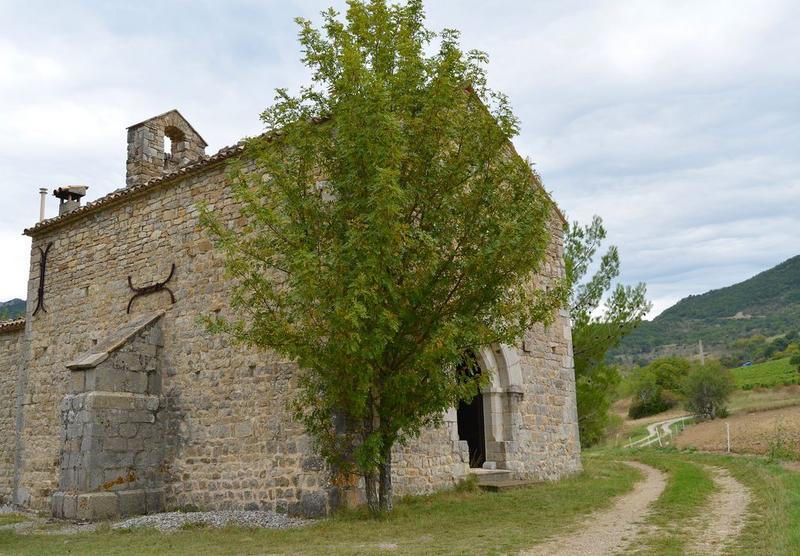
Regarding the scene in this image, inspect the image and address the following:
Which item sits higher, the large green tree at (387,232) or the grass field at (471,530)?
the large green tree at (387,232)

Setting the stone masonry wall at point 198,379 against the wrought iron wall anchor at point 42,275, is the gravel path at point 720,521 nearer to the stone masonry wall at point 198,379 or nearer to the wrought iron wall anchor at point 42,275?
the stone masonry wall at point 198,379

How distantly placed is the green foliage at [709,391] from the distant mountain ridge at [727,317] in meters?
44.6

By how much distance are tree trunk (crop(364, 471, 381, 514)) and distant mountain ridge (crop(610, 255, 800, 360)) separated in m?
74.7

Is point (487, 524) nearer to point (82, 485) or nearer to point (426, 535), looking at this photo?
point (426, 535)

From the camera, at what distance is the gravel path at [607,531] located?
673 cm

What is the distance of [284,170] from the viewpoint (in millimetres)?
9477

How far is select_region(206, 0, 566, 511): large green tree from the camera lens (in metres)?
8.55

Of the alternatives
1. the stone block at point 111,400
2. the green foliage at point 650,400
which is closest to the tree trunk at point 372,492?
the stone block at point 111,400

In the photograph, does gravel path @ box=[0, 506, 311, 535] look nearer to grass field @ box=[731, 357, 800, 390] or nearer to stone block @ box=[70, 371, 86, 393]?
stone block @ box=[70, 371, 86, 393]

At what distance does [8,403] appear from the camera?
655 inches

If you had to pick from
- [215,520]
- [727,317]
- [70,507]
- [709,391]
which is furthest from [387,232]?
[727,317]

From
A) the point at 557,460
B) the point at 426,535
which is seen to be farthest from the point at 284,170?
the point at 557,460

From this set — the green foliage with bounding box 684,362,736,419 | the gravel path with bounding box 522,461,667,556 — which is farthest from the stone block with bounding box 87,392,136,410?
the green foliage with bounding box 684,362,736,419

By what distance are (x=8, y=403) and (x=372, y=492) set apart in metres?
11.5
